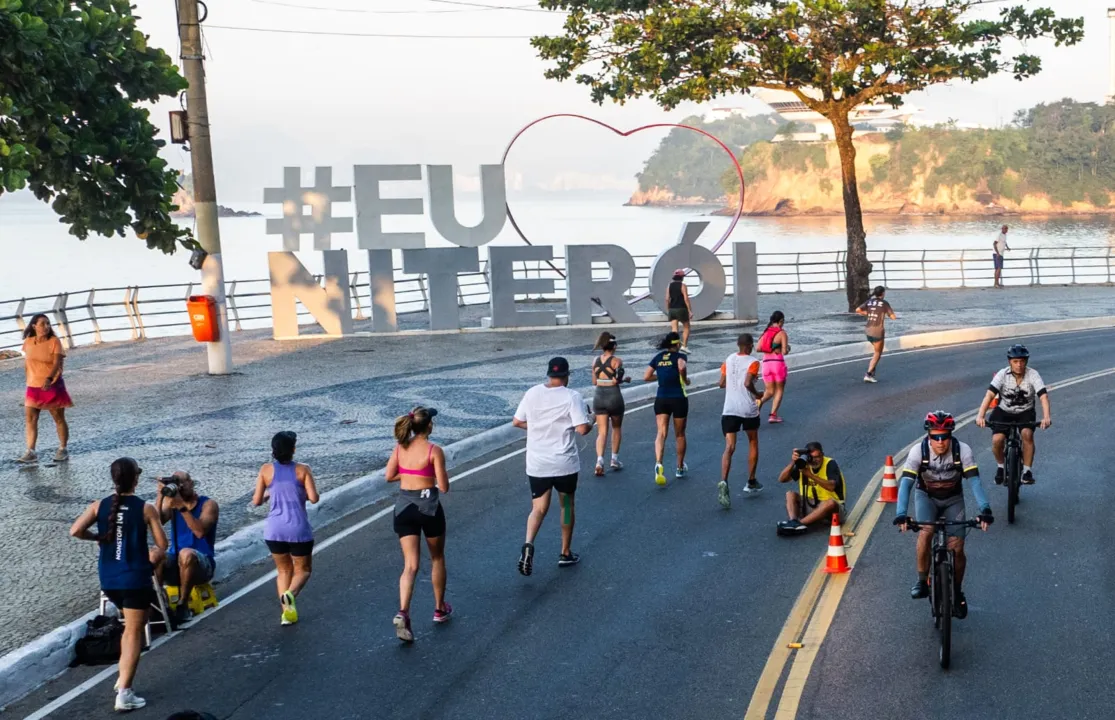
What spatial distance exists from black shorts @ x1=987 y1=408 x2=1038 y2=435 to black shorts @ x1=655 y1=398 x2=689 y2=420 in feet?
11.0

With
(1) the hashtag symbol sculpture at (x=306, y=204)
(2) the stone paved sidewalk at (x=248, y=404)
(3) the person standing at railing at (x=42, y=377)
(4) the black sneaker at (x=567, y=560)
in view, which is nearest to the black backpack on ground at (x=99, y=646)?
(2) the stone paved sidewalk at (x=248, y=404)

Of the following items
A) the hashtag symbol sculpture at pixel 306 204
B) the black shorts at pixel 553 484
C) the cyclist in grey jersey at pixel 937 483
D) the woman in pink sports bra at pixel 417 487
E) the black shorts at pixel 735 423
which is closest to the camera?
the cyclist in grey jersey at pixel 937 483

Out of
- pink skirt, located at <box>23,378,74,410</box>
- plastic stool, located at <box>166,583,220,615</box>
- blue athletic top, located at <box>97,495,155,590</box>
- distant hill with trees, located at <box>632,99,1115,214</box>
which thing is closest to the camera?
blue athletic top, located at <box>97,495,155,590</box>

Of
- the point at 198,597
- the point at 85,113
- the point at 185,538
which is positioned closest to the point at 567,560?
the point at 198,597

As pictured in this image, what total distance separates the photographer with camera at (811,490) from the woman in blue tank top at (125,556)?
6401mm

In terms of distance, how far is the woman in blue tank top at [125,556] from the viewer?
839 cm

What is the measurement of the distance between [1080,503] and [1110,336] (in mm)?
19109

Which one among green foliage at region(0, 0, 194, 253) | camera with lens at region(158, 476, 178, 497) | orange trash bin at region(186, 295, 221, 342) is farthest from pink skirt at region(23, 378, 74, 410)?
orange trash bin at region(186, 295, 221, 342)

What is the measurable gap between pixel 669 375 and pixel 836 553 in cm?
395

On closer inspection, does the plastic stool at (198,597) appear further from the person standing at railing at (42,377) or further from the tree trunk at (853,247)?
the tree trunk at (853,247)

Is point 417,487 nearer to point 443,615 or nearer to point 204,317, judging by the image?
point 443,615

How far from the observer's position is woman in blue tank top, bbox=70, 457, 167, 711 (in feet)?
27.5

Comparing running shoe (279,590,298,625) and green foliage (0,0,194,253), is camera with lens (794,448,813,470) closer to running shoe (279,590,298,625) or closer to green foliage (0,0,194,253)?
running shoe (279,590,298,625)

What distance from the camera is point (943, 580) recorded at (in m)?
8.85
